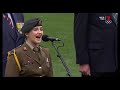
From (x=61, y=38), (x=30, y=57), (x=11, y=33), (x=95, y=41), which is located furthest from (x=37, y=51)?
(x=61, y=38)

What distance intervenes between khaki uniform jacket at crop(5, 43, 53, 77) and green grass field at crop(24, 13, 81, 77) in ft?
Answer: 7.06

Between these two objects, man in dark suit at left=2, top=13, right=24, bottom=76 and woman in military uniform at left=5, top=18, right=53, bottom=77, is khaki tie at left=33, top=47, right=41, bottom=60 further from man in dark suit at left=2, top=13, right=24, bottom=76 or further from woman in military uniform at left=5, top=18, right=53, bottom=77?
man in dark suit at left=2, top=13, right=24, bottom=76

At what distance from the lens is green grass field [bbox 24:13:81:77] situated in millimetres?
6973

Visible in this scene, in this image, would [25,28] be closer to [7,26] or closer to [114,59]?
[7,26]

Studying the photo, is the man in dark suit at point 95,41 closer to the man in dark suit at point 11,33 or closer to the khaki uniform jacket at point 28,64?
the khaki uniform jacket at point 28,64

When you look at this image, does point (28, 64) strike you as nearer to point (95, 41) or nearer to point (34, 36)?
point (34, 36)

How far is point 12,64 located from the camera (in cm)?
345

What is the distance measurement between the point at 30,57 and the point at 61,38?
812cm

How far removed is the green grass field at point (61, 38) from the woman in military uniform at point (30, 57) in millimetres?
2162

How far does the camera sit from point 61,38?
38.2ft

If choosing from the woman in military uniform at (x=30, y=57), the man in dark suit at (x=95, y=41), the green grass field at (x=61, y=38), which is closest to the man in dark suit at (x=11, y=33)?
the woman in military uniform at (x=30, y=57)

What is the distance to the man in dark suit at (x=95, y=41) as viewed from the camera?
3.40 meters

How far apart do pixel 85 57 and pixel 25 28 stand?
21.1 inches

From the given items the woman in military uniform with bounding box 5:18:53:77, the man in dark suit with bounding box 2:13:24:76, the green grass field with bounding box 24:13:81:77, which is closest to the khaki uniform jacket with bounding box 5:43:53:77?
the woman in military uniform with bounding box 5:18:53:77
